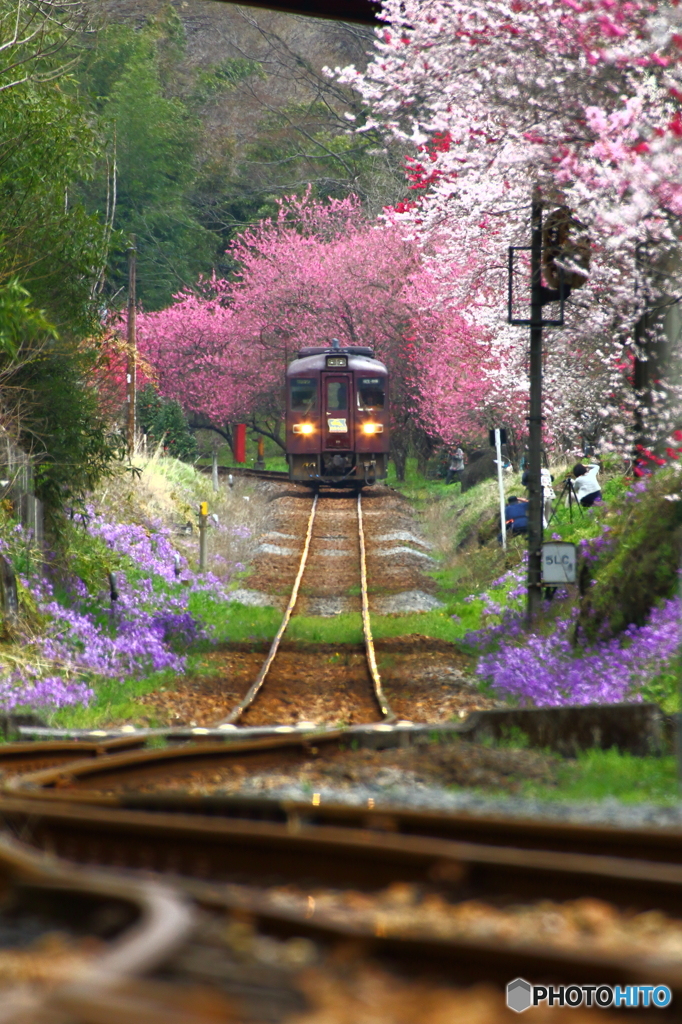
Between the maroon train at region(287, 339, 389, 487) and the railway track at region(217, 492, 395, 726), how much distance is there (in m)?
2.34

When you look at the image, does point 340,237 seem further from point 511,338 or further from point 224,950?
point 224,950

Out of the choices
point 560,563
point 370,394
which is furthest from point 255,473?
point 560,563

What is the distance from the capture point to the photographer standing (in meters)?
17.6

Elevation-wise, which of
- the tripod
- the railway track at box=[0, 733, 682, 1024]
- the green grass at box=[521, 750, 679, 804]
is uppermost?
the tripod

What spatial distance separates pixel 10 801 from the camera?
5453 millimetres

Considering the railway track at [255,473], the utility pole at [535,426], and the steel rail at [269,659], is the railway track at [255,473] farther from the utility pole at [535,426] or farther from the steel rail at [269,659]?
the utility pole at [535,426]

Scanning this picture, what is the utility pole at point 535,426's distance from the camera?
12359 millimetres

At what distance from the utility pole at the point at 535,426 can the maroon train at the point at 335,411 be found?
16.9 meters

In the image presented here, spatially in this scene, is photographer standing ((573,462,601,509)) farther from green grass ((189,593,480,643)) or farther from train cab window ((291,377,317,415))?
train cab window ((291,377,317,415))

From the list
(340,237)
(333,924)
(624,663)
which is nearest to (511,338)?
(624,663)

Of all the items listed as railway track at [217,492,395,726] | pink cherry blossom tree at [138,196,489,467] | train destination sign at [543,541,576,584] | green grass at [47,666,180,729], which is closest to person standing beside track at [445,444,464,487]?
pink cherry blossom tree at [138,196,489,467]

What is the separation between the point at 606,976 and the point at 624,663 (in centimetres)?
674

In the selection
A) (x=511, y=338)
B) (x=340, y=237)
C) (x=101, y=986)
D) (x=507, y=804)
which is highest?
(x=340, y=237)

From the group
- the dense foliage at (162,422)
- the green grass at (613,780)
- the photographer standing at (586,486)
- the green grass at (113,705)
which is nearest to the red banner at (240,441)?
the dense foliage at (162,422)
